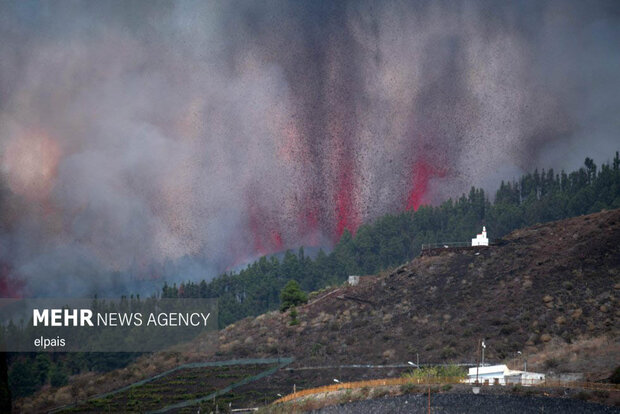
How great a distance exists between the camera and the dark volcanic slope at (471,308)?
370 feet

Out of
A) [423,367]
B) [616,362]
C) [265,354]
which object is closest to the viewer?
[616,362]

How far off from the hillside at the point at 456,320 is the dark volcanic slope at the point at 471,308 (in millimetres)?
176

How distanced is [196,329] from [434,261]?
4470 centimetres

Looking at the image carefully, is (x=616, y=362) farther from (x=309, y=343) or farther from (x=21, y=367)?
(x=21, y=367)

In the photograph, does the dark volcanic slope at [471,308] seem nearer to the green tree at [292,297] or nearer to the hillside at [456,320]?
the hillside at [456,320]

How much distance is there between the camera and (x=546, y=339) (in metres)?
109

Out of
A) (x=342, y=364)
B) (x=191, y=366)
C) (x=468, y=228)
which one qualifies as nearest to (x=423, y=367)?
(x=342, y=364)

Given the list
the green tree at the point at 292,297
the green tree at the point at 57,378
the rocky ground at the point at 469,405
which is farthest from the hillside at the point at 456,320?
the rocky ground at the point at 469,405

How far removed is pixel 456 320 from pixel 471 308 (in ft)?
15.4

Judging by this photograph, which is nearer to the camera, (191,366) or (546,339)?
(546,339)

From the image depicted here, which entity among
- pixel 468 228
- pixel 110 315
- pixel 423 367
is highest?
pixel 468 228

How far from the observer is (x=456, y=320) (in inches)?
4872

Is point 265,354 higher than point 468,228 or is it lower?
lower

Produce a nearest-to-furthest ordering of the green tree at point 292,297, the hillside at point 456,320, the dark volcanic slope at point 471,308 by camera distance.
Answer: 1. the hillside at point 456,320
2. the dark volcanic slope at point 471,308
3. the green tree at point 292,297
